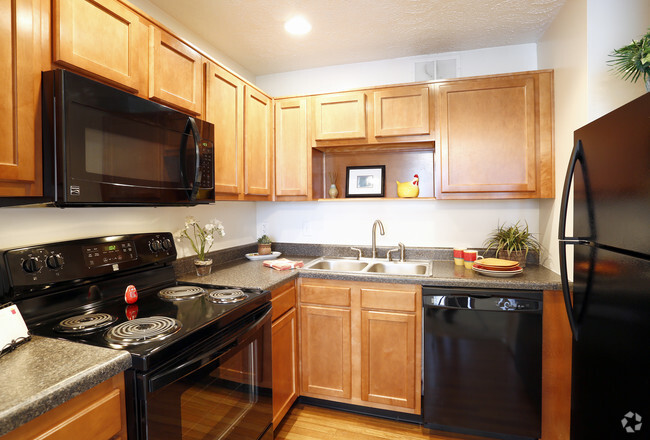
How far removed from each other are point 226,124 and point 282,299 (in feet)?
3.63

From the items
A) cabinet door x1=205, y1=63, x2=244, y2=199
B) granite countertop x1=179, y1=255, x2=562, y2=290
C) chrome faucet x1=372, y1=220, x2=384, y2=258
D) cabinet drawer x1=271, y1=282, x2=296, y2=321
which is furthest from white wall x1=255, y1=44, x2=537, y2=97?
cabinet drawer x1=271, y1=282, x2=296, y2=321

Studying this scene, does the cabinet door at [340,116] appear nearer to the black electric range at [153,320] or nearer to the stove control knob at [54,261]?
the black electric range at [153,320]

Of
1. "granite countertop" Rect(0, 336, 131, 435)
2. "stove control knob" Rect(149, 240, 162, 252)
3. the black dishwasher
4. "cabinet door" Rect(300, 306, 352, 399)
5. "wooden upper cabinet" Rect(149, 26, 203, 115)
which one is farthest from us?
"cabinet door" Rect(300, 306, 352, 399)

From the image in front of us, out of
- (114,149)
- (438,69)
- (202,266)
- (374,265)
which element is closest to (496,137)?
(438,69)

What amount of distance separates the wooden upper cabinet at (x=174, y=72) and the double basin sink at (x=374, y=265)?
130cm

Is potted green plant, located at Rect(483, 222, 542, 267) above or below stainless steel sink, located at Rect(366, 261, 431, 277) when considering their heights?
above

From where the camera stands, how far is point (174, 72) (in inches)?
65.9

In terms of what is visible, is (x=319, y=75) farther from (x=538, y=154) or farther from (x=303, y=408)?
(x=303, y=408)

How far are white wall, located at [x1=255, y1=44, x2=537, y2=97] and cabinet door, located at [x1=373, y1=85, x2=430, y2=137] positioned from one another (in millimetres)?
383

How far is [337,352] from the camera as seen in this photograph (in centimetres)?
220

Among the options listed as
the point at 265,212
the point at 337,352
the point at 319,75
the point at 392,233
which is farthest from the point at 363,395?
the point at 319,75

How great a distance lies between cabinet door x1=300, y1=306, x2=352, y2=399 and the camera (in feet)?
7.18

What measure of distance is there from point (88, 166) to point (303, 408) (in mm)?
1956

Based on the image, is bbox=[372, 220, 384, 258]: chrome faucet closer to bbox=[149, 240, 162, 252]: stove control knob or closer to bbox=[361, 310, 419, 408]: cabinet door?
bbox=[361, 310, 419, 408]: cabinet door
